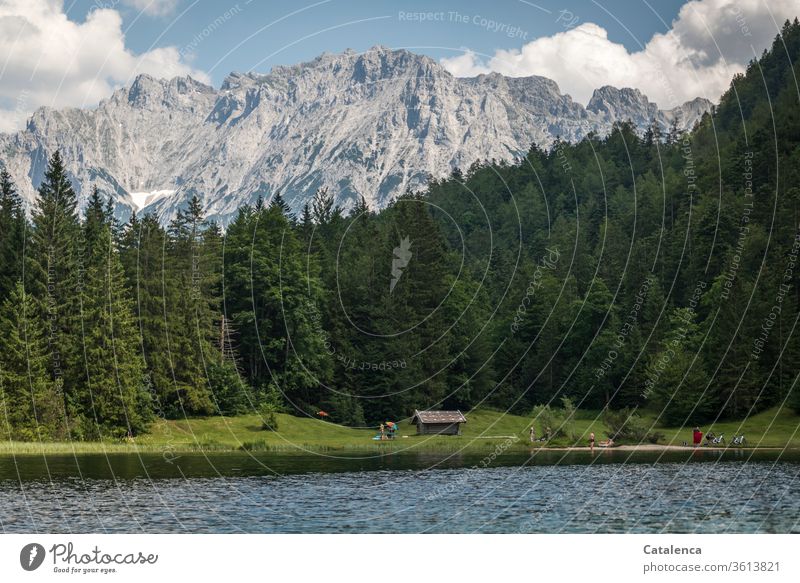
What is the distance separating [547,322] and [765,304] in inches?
1580

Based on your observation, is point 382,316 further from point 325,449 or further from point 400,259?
point 325,449

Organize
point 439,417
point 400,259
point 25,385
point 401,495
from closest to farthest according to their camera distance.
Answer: point 401,495 → point 25,385 → point 439,417 → point 400,259

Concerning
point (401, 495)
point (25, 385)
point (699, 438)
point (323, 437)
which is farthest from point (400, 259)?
point (401, 495)

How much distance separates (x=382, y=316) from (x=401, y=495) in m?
79.2

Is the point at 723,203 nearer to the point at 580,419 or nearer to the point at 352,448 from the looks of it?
the point at 580,419

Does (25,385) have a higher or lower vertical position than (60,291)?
lower

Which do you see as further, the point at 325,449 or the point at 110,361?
the point at 110,361

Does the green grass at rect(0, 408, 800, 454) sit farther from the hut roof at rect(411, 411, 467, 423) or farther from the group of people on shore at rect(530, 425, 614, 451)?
the hut roof at rect(411, 411, 467, 423)

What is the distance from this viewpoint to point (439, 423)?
109 m

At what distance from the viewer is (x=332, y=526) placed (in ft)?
139

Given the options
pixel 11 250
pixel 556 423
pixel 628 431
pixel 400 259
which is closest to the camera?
pixel 628 431

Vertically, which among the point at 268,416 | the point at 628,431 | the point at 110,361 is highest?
the point at 110,361
